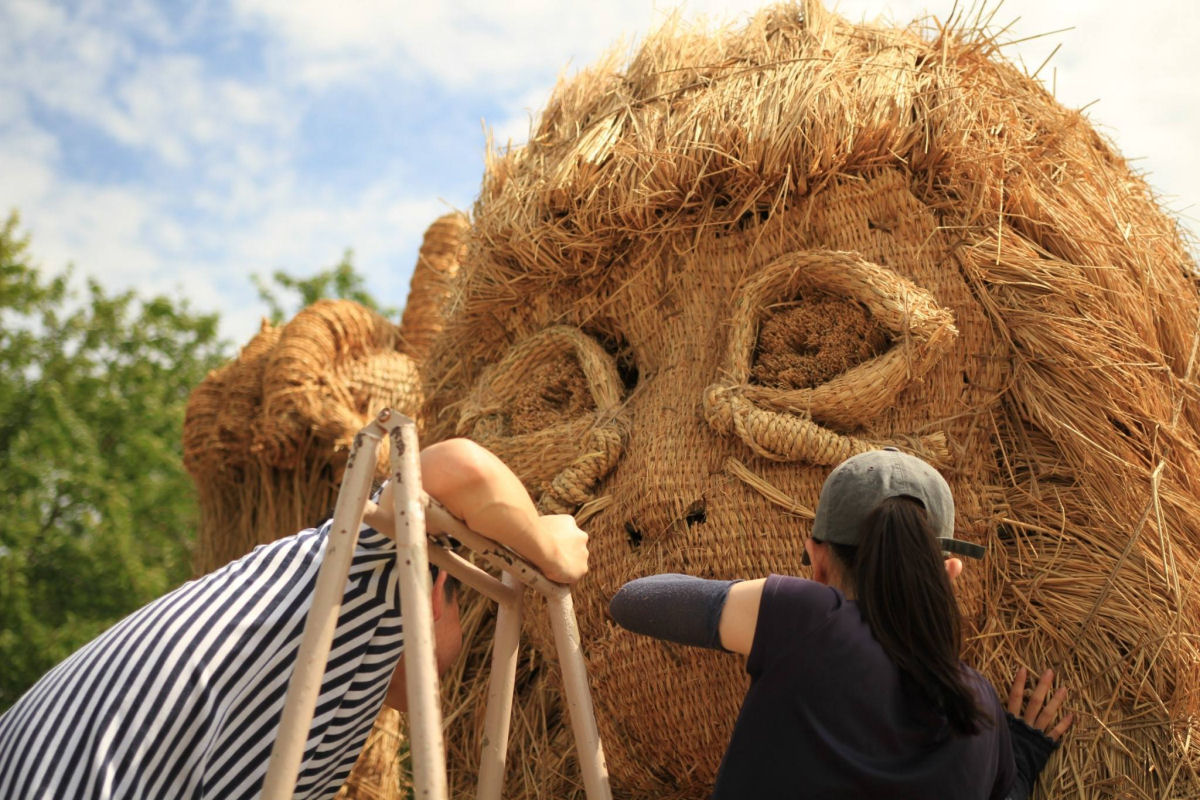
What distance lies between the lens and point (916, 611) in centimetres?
157

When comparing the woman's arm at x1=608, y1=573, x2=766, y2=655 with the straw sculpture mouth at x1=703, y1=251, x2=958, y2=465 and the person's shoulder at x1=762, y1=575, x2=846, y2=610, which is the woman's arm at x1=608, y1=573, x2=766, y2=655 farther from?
the straw sculpture mouth at x1=703, y1=251, x2=958, y2=465

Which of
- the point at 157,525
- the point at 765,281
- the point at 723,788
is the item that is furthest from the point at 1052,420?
the point at 157,525

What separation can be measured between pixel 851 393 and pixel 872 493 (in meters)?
0.70

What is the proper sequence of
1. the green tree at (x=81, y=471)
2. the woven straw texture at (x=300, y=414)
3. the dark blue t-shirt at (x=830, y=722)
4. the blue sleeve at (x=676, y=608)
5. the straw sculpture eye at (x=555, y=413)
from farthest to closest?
the green tree at (x=81, y=471), the woven straw texture at (x=300, y=414), the straw sculpture eye at (x=555, y=413), the blue sleeve at (x=676, y=608), the dark blue t-shirt at (x=830, y=722)

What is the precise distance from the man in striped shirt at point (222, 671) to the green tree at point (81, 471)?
7811 mm

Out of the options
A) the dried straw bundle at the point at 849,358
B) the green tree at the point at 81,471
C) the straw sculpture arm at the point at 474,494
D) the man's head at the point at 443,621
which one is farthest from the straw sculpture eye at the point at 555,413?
the green tree at the point at 81,471

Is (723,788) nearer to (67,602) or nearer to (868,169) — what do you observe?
(868,169)

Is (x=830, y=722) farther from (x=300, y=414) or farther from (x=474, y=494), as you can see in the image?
(x=300, y=414)

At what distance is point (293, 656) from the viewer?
5.43 ft

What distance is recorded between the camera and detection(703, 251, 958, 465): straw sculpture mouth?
2.35 m

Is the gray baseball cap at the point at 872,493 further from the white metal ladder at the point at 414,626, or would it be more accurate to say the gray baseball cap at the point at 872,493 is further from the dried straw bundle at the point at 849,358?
the dried straw bundle at the point at 849,358

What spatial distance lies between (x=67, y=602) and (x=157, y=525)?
4.78ft

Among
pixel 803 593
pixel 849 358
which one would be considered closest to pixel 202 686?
pixel 803 593

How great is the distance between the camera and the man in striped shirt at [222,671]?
1.59 m
